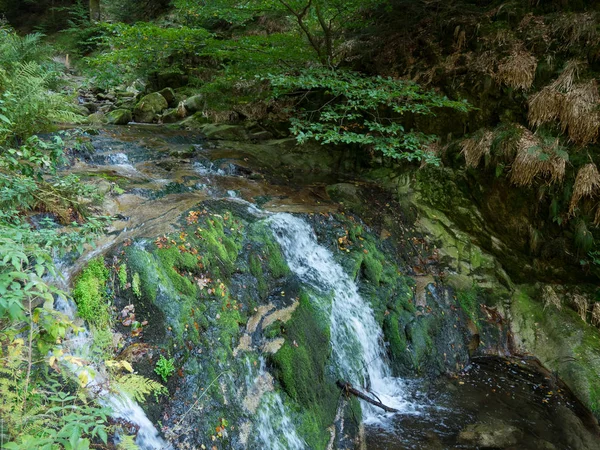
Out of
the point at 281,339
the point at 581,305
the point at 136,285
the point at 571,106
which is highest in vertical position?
the point at 571,106

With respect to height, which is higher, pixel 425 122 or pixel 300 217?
pixel 425 122

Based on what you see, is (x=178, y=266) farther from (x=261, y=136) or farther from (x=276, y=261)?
(x=261, y=136)

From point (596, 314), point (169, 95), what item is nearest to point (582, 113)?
point (596, 314)

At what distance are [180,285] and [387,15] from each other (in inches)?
314

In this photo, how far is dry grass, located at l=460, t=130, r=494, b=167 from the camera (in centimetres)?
731

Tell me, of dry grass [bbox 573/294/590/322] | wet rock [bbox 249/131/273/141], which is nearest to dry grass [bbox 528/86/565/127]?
dry grass [bbox 573/294/590/322]

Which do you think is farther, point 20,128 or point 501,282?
point 501,282

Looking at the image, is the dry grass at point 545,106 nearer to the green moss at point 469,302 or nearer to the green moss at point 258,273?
the green moss at point 469,302

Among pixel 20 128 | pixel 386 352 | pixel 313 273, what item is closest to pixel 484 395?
pixel 386 352

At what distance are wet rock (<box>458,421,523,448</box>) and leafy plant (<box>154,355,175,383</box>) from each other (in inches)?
139

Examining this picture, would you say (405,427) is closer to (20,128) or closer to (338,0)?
(20,128)

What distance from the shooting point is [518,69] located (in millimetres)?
7148

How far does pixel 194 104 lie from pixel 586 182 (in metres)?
11.3

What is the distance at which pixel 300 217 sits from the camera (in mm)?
6105
